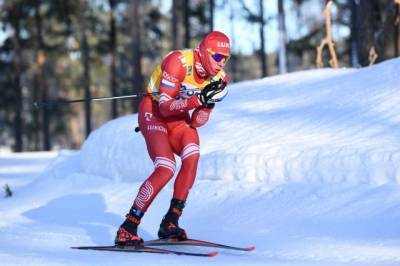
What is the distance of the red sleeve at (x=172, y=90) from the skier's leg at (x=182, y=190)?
39 cm

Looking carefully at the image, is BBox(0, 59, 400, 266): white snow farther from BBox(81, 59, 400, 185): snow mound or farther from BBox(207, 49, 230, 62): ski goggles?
BBox(207, 49, 230, 62): ski goggles

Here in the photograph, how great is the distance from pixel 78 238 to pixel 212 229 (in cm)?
151

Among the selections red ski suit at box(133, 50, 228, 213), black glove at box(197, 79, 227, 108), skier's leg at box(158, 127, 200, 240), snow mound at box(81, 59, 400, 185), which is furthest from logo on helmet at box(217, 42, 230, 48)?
snow mound at box(81, 59, 400, 185)

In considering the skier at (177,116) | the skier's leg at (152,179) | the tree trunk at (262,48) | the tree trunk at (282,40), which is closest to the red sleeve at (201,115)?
the skier at (177,116)

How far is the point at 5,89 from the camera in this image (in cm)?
4112

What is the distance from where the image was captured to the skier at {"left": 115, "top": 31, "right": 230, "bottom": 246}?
6.46m

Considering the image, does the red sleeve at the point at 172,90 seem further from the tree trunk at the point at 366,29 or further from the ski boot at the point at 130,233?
the tree trunk at the point at 366,29

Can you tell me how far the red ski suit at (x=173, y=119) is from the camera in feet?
21.2

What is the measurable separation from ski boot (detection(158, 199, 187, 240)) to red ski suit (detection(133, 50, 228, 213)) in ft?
0.25

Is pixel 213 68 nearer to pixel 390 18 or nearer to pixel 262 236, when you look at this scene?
pixel 262 236

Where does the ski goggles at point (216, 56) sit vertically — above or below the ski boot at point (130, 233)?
above

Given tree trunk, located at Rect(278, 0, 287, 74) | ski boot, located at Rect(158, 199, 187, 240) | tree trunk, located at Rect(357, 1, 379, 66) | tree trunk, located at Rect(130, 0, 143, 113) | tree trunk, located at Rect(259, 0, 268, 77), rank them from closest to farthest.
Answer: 1. ski boot, located at Rect(158, 199, 187, 240)
2. tree trunk, located at Rect(357, 1, 379, 66)
3. tree trunk, located at Rect(130, 0, 143, 113)
4. tree trunk, located at Rect(278, 0, 287, 74)
5. tree trunk, located at Rect(259, 0, 268, 77)

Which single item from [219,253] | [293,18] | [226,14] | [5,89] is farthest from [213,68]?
[293,18]

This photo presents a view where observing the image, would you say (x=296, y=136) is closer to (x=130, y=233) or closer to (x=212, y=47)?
(x=212, y=47)
